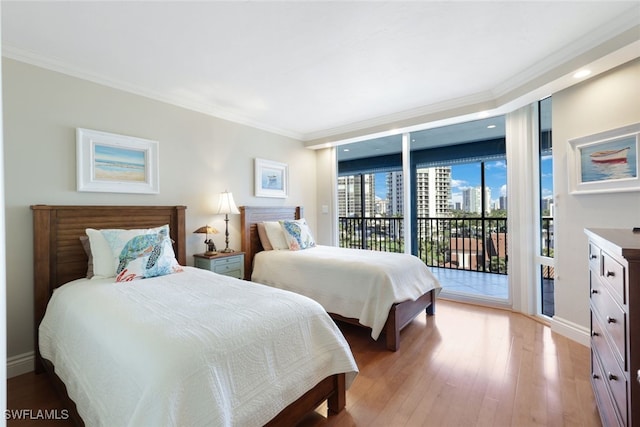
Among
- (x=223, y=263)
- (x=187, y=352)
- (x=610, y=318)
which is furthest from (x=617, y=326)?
(x=223, y=263)

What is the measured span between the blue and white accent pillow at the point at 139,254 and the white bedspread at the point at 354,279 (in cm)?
116

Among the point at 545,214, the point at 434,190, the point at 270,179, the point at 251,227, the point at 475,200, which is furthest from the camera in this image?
the point at 434,190

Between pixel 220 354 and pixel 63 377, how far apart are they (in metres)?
1.14

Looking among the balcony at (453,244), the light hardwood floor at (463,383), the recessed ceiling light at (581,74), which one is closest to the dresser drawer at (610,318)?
the light hardwood floor at (463,383)

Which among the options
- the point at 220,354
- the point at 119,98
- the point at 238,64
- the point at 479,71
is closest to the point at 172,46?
the point at 238,64

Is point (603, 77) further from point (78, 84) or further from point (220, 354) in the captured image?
point (78, 84)

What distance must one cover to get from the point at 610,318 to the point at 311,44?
Result: 239 centimetres

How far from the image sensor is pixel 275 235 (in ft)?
12.6

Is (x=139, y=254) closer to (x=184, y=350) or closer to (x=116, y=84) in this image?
(x=184, y=350)

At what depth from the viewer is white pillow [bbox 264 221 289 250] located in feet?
12.5

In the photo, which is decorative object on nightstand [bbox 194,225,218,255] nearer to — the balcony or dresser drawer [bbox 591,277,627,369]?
the balcony

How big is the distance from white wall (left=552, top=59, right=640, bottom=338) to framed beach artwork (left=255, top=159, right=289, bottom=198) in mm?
3123

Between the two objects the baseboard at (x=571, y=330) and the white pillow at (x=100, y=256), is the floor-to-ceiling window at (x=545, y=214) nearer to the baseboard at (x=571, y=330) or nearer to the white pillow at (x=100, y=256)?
the baseboard at (x=571, y=330)

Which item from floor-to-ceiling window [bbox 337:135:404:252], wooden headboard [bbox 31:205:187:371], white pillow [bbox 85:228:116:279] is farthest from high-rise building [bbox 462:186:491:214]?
white pillow [bbox 85:228:116:279]
